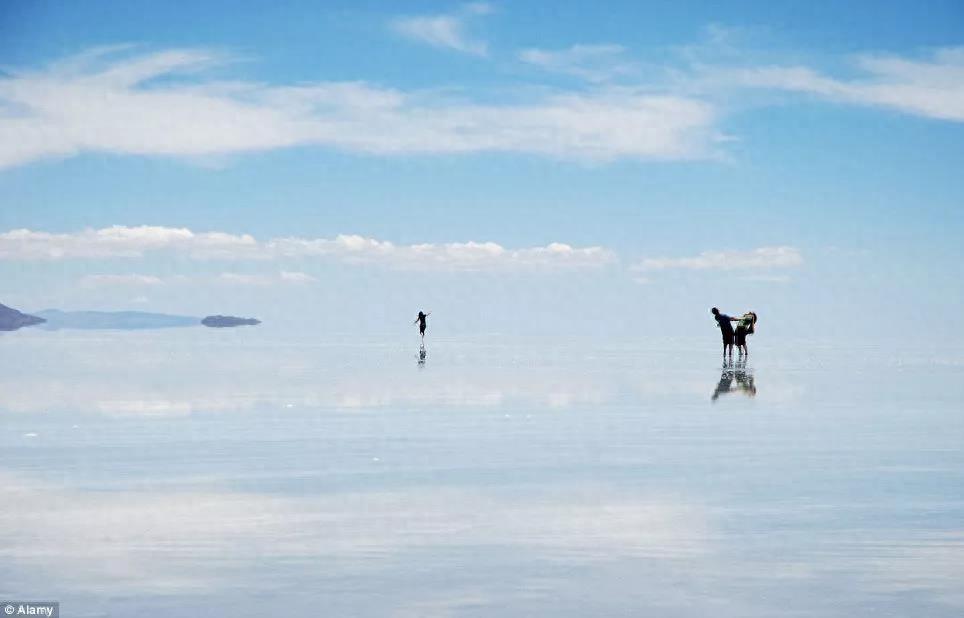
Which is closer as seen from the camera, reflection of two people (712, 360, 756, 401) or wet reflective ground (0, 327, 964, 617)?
wet reflective ground (0, 327, 964, 617)

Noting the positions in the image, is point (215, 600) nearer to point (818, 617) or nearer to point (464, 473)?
point (818, 617)

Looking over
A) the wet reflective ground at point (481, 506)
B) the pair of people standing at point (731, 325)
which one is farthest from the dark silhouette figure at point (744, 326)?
the wet reflective ground at point (481, 506)

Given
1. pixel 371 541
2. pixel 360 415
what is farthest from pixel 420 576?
pixel 360 415

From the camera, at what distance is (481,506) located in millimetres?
13055

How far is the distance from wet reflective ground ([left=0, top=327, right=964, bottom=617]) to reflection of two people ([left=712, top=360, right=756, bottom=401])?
2.39 m
